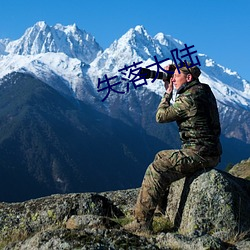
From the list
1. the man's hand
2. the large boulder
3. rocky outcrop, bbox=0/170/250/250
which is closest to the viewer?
rocky outcrop, bbox=0/170/250/250

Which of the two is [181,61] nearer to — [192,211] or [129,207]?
[192,211]

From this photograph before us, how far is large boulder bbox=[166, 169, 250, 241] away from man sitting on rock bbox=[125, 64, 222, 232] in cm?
42

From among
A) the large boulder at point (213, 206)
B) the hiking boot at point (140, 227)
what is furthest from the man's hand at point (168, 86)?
the hiking boot at point (140, 227)

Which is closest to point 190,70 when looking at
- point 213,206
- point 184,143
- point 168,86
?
point 168,86

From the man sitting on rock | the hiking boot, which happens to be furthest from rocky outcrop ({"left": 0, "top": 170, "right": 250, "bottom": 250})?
the man sitting on rock

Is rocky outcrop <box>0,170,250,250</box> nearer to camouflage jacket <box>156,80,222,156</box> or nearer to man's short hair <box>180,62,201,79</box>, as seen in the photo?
camouflage jacket <box>156,80,222,156</box>

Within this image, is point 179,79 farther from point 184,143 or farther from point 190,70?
point 184,143

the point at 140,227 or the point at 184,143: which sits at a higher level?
the point at 184,143

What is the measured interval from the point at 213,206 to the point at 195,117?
2.02 meters

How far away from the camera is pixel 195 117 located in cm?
1110

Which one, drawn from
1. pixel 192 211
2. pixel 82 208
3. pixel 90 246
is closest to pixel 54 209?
pixel 82 208

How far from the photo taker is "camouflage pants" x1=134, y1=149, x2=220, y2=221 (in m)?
10.9

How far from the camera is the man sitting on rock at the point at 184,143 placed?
1096 centimetres

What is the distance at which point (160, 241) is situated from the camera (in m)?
7.99
